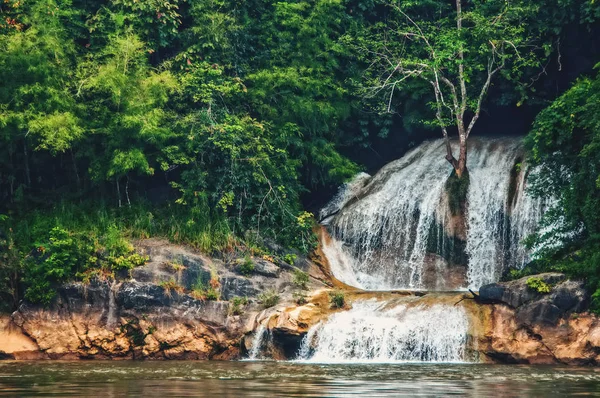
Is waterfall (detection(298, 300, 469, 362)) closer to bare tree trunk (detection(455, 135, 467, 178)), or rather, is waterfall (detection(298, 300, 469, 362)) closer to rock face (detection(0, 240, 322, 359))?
rock face (detection(0, 240, 322, 359))

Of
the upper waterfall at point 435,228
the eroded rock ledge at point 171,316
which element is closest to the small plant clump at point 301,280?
the eroded rock ledge at point 171,316

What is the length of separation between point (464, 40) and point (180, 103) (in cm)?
1054

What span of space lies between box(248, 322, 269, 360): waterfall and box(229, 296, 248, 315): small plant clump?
4.26 ft

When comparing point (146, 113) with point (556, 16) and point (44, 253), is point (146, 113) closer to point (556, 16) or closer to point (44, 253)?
point (44, 253)

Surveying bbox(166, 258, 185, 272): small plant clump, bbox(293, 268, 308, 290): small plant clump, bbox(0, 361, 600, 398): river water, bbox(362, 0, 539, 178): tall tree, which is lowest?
bbox(0, 361, 600, 398): river water

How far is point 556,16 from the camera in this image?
37438 mm

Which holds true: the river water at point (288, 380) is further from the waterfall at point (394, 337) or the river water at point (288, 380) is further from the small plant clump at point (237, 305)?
the small plant clump at point (237, 305)

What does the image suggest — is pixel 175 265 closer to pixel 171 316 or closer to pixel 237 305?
pixel 171 316

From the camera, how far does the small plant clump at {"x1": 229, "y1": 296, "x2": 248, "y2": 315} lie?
30.6 metres

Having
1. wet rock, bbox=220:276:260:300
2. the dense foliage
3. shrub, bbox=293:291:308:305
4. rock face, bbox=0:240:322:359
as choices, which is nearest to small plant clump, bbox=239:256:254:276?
wet rock, bbox=220:276:260:300

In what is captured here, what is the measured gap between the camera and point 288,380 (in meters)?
20.8

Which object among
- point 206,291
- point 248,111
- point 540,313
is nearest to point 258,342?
point 206,291

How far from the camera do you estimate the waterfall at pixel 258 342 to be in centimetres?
2922

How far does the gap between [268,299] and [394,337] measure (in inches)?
169
